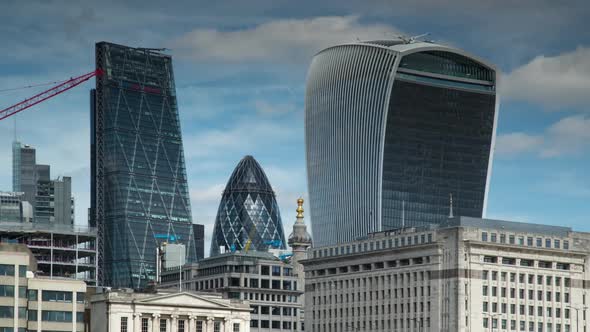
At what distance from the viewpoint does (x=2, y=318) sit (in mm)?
199750

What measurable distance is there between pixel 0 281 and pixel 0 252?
4.02 m

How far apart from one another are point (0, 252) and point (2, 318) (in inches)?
360

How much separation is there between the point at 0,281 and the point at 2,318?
5.14 meters

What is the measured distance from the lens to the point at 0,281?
200 m

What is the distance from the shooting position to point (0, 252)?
656 ft
